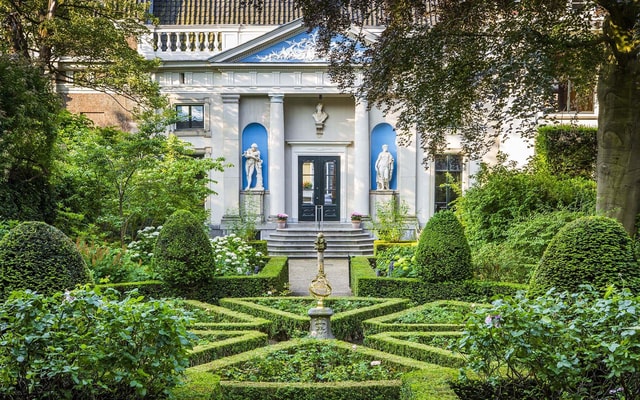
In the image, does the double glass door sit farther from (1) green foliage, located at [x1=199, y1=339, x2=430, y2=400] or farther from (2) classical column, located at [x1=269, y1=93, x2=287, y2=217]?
(1) green foliage, located at [x1=199, y1=339, x2=430, y2=400]

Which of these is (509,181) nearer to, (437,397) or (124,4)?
(437,397)

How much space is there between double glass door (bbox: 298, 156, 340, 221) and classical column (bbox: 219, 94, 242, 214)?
8.33ft

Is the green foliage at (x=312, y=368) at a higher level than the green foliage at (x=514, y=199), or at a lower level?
lower

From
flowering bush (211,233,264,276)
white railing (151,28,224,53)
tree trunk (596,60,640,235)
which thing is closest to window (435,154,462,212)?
white railing (151,28,224,53)

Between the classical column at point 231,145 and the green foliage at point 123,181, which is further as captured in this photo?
the classical column at point 231,145

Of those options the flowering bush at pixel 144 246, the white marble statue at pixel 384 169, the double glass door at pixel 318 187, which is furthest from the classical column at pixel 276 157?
the flowering bush at pixel 144 246

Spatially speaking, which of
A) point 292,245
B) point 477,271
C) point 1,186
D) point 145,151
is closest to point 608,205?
point 477,271

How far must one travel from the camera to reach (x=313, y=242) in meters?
22.1

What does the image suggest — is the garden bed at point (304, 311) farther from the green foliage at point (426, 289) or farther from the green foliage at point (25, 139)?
the green foliage at point (25, 139)

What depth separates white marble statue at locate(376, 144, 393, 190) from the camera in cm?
2434

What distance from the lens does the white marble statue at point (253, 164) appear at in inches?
958

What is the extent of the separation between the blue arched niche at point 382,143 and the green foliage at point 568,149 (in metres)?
8.42

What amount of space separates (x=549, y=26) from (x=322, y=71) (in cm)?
1417

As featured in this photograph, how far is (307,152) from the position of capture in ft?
82.8
